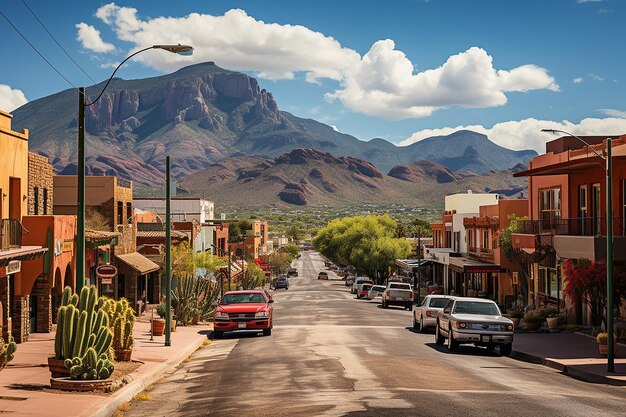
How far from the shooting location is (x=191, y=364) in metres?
22.6

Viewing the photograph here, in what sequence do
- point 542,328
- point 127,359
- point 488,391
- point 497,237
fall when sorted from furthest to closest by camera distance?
point 497,237 < point 542,328 < point 127,359 < point 488,391

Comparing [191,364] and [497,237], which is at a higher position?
[497,237]

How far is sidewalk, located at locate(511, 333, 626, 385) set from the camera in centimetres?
2088

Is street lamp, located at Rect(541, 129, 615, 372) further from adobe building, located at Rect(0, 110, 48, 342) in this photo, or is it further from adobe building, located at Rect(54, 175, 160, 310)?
adobe building, located at Rect(54, 175, 160, 310)

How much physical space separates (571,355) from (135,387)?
13759 millimetres

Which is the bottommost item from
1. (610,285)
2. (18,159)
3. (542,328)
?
(542,328)

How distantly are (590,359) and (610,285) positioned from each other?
3.13 meters

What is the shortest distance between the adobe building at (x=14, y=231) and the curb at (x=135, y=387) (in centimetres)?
545

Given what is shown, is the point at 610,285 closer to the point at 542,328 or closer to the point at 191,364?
the point at 191,364

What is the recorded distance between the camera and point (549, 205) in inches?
1690

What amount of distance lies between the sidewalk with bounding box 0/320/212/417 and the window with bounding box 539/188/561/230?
19981mm

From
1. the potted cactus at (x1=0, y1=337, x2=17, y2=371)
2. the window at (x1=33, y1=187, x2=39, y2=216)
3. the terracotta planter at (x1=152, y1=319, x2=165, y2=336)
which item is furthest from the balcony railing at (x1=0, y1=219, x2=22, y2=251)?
the potted cactus at (x1=0, y1=337, x2=17, y2=371)

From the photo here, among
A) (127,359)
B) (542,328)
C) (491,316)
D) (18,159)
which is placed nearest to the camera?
(127,359)

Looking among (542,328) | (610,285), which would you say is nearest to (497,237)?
(542,328)
